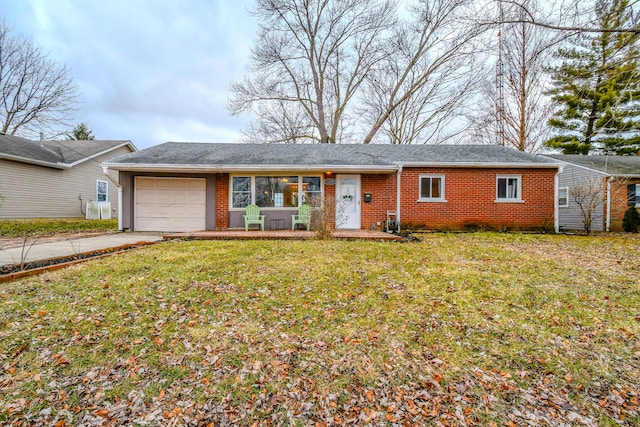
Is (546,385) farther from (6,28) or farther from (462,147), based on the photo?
(6,28)

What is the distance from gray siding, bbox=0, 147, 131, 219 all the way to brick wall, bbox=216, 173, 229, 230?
28.1 feet

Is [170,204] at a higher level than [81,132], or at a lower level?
lower

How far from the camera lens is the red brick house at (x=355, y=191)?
1024 centimetres

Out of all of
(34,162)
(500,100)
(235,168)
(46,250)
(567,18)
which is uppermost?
(500,100)

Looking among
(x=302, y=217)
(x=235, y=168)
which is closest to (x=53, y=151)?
(x=235, y=168)

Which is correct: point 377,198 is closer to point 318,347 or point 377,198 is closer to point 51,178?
point 318,347

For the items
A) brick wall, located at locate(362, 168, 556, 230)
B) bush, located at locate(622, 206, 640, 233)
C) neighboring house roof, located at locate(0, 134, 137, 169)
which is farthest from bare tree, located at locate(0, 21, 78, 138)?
bush, located at locate(622, 206, 640, 233)

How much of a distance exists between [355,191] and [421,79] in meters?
13.1

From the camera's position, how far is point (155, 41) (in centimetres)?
1420

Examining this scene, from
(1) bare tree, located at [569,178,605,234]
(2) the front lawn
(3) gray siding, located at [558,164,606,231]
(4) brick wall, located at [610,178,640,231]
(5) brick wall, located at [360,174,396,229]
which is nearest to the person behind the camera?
(2) the front lawn

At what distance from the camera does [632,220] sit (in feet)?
38.7

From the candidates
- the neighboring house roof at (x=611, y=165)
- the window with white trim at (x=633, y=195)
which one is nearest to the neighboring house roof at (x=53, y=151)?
the neighboring house roof at (x=611, y=165)

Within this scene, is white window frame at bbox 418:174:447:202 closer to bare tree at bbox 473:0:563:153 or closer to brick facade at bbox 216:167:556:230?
brick facade at bbox 216:167:556:230

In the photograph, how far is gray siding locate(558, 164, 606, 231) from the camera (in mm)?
12594
